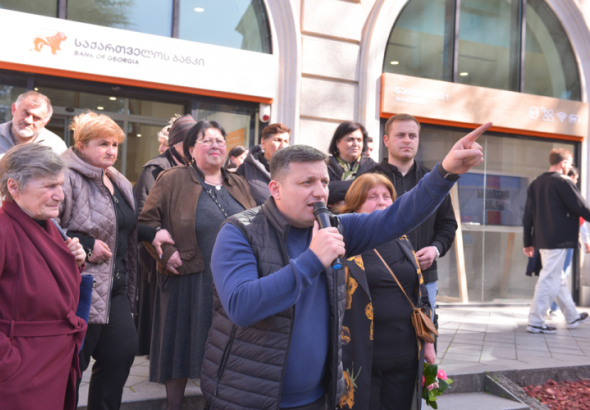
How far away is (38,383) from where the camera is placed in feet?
7.57

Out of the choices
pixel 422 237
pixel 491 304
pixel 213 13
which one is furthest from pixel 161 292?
pixel 491 304

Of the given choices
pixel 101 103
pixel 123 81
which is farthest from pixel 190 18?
pixel 101 103

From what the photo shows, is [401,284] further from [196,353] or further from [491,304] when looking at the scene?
[491,304]

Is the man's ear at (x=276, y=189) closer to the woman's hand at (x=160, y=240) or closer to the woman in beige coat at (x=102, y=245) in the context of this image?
the woman in beige coat at (x=102, y=245)

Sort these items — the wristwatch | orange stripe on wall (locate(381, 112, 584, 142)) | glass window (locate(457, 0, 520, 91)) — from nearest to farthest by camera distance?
1. the wristwatch
2. orange stripe on wall (locate(381, 112, 584, 142))
3. glass window (locate(457, 0, 520, 91))

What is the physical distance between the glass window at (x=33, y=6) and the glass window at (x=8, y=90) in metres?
0.88

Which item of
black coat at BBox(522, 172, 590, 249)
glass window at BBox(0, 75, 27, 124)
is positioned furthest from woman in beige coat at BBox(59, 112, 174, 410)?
black coat at BBox(522, 172, 590, 249)

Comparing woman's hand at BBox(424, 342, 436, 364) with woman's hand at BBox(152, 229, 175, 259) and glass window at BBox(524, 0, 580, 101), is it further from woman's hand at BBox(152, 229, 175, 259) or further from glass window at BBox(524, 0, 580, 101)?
glass window at BBox(524, 0, 580, 101)

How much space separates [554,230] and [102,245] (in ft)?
19.9

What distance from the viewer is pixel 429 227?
4094mm

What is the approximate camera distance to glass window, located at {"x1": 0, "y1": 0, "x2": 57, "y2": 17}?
639 cm

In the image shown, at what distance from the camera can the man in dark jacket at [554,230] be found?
6922 millimetres

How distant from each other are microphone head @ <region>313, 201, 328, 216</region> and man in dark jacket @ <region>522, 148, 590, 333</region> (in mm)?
5830

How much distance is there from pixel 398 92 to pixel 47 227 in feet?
21.6
